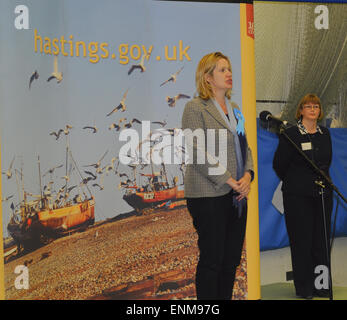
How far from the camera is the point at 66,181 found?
129 inches

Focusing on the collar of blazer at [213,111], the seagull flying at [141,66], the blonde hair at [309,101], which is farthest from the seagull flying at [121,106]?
the blonde hair at [309,101]

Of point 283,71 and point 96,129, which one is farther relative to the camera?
point 283,71

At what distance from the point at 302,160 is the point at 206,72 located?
1091mm

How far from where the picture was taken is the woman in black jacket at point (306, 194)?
3.93m

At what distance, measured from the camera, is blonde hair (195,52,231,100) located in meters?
3.31

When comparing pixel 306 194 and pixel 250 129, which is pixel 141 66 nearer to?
pixel 250 129

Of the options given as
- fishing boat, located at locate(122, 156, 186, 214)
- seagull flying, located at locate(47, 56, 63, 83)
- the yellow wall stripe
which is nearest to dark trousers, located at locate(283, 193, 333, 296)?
the yellow wall stripe

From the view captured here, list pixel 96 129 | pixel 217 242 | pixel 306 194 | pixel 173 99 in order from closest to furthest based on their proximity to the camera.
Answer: pixel 217 242, pixel 96 129, pixel 173 99, pixel 306 194

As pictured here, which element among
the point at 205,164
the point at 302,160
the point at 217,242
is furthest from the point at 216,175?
the point at 302,160

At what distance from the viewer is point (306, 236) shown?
3.94 meters

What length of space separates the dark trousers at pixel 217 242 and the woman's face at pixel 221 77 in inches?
25.8

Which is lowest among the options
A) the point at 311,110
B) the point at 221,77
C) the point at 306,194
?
the point at 306,194

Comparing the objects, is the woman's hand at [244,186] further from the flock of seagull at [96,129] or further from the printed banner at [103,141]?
the flock of seagull at [96,129]
